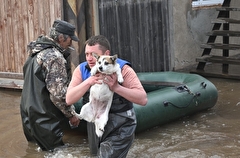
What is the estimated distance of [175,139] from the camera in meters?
6.12

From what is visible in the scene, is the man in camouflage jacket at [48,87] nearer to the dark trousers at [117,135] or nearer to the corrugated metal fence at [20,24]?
the dark trousers at [117,135]

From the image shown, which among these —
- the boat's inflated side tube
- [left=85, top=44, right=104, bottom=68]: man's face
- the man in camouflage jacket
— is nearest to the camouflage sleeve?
the man in camouflage jacket

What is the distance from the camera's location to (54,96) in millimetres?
5430

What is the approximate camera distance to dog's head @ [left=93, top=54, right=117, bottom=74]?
12.5 feet

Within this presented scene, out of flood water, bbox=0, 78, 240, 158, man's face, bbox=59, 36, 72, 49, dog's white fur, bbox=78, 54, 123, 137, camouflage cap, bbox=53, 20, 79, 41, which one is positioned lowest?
flood water, bbox=0, 78, 240, 158

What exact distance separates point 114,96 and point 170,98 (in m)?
2.58

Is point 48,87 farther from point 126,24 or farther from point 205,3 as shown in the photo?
point 205,3

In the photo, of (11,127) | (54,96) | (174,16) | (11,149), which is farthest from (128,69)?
(174,16)

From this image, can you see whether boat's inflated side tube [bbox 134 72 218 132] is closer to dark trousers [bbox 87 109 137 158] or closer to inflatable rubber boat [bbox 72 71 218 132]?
inflatable rubber boat [bbox 72 71 218 132]

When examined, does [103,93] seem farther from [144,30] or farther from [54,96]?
[144,30]

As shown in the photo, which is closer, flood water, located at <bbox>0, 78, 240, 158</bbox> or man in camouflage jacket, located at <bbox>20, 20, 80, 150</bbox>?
man in camouflage jacket, located at <bbox>20, 20, 80, 150</bbox>

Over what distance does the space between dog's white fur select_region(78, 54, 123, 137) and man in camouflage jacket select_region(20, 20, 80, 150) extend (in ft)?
4.05

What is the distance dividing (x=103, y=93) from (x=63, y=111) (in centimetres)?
154

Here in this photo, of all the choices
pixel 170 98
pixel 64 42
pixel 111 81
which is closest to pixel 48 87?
pixel 64 42
